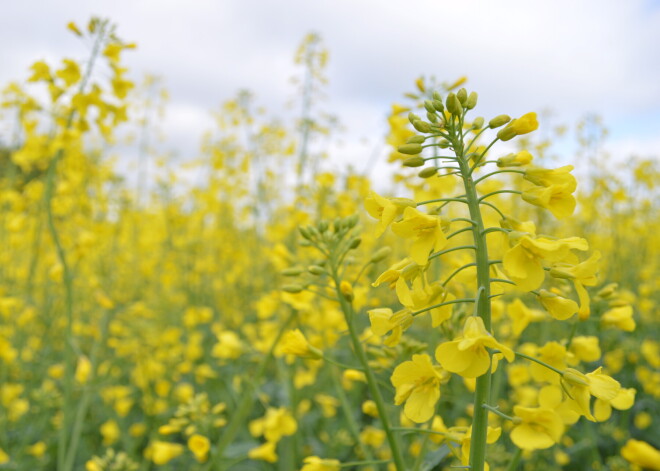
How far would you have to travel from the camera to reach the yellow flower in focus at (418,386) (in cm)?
112

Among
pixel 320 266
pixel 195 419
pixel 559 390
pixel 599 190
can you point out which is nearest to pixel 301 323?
pixel 195 419

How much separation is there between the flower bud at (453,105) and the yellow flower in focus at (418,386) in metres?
0.54

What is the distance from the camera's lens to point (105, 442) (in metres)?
3.93

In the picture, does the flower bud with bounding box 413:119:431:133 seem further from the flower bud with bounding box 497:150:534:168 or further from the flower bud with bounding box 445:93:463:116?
the flower bud with bounding box 497:150:534:168

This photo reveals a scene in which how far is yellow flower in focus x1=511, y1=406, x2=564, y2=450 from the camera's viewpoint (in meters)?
1.05

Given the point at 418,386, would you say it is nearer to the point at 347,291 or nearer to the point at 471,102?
the point at 347,291

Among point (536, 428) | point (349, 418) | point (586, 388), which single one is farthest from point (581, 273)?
point (349, 418)

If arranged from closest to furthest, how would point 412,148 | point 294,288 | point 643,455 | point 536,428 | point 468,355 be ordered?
point 643,455
point 468,355
point 536,428
point 412,148
point 294,288

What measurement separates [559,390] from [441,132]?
0.66 m

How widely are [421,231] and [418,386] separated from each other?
14.1 inches

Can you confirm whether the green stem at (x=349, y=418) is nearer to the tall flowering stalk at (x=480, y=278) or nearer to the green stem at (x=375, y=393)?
the green stem at (x=375, y=393)

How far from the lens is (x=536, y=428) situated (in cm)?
111

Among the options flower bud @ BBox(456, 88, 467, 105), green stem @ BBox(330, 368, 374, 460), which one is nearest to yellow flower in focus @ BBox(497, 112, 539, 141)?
flower bud @ BBox(456, 88, 467, 105)

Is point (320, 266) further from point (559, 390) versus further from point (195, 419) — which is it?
point (195, 419)
